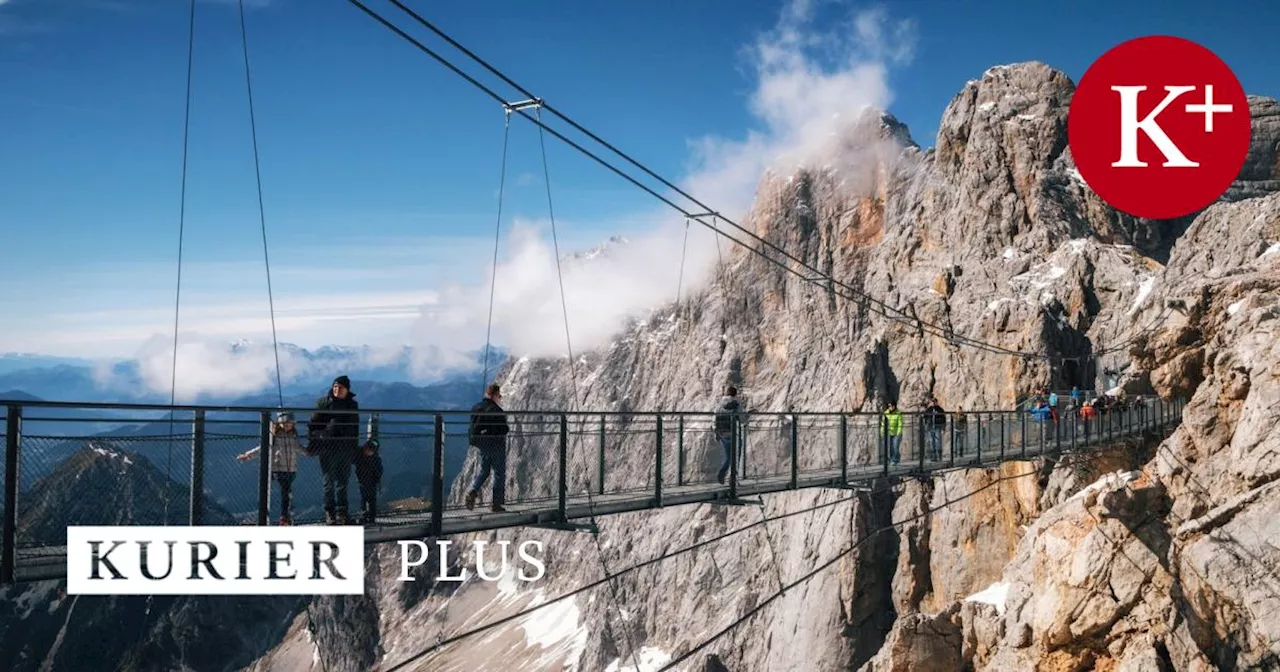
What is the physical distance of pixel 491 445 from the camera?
32.2 ft

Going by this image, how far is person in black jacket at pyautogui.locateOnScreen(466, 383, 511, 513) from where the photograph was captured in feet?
31.2

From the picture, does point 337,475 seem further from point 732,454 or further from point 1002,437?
point 1002,437

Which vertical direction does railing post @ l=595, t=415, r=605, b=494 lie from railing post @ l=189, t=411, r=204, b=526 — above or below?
below

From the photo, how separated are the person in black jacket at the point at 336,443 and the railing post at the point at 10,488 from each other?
2236 millimetres

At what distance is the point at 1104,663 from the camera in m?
19.0

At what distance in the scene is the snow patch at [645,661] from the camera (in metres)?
82.9

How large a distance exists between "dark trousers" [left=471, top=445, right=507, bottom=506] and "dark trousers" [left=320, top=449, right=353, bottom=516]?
1661 mm

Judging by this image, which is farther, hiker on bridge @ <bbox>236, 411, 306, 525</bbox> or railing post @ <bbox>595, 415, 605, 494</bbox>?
railing post @ <bbox>595, 415, 605, 494</bbox>

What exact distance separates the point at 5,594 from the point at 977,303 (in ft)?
298

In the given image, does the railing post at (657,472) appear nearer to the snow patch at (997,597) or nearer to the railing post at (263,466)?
the railing post at (263,466)

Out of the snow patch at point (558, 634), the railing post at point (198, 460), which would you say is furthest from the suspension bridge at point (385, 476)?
the snow patch at point (558, 634)

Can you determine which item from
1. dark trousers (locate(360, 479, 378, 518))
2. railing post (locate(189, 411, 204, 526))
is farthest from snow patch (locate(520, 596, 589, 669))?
railing post (locate(189, 411, 204, 526))

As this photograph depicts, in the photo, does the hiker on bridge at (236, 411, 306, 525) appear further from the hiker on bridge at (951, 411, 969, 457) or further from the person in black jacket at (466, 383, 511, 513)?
the hiker on bridge at (951, 411, 969, 457)

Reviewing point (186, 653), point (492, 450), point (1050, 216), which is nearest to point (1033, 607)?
point (492, 450)
